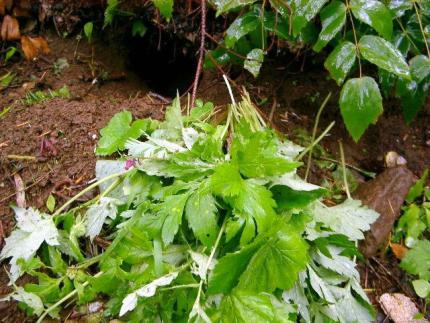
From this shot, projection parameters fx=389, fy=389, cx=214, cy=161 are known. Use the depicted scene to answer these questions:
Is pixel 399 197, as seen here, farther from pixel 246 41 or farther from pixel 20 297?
pixel 20 297

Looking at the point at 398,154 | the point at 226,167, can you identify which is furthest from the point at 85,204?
the point at 398,154

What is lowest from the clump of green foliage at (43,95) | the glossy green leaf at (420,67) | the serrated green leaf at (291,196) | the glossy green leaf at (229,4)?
the clump of green foliage at (43,95)

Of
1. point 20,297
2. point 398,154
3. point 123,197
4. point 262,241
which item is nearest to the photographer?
point 262,241

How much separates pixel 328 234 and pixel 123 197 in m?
0.64

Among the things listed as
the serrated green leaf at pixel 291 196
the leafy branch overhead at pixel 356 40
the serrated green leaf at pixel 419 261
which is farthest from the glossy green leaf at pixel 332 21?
the serrated green leaf at pixel 419 261

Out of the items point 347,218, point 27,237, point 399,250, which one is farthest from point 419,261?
point 27,237

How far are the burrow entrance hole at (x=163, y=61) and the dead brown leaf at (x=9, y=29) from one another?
61 centimetres

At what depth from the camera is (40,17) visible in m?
2.24

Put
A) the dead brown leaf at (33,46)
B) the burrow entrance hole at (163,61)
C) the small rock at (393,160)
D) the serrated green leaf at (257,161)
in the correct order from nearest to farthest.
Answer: the serrated green leaf at (257,161) → the small rock at (393,160) → the dead brown leaf at (33,46) → the burrow entrance hole at (163,61)

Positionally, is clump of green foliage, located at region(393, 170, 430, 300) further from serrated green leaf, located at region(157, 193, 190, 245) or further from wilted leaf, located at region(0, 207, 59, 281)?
wilted leaf, located at region(0, 207, 59, 281)

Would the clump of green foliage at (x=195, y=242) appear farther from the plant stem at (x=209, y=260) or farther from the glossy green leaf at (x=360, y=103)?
the glossy green leaf at (x=360, y=103)

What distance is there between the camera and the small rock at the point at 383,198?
144 cm

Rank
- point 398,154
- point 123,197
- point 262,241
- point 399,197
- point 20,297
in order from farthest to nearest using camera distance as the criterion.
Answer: point 398,154
point 399,197
point 123,197
point 20,297
point 262,241

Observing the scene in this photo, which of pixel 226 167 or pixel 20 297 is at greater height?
pixel 226 167
